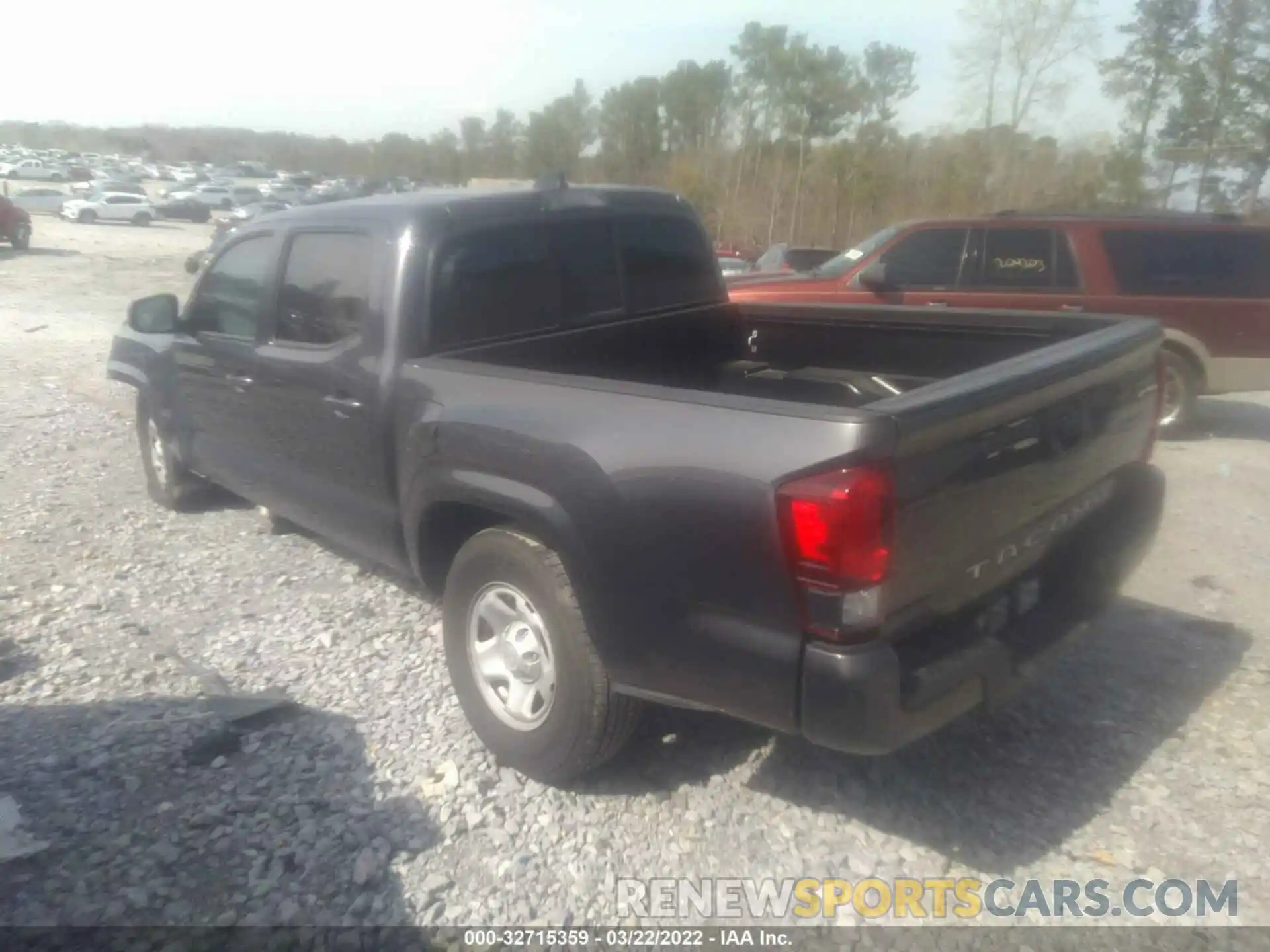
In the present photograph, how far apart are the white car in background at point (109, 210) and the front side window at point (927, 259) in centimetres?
4437

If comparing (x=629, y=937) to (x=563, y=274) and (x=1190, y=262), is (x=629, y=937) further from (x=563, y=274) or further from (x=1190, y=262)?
(x=1190, y=262)

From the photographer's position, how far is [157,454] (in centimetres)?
656

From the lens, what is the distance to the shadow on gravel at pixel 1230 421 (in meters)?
9.09

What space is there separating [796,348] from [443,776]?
2.64 metres

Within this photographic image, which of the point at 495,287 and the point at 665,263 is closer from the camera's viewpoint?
the point at 495,287

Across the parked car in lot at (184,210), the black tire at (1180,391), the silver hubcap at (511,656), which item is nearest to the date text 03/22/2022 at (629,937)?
the silver hubcap at (511,656)

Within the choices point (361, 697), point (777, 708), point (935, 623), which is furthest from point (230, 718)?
point (935, 623)

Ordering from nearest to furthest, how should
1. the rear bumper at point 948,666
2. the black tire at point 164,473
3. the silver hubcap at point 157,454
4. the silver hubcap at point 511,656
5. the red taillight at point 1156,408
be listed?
the rear bumper at point 948,666, the silver hubcap at point 511,656, the red taillight at point 1156,408, the black tire at point 164,473, the silver hubcap at point 157,454

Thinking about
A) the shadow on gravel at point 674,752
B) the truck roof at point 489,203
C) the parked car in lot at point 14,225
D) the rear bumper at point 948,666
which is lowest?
the parked car in lot at point 14,225

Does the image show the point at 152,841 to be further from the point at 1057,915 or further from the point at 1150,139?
the point at 1150,139

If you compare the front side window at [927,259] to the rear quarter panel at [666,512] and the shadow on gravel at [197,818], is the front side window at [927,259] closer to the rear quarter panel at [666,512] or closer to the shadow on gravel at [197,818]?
the rear quarter panel at [666,512]

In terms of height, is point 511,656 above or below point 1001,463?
below

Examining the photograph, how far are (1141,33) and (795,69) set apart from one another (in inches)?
442

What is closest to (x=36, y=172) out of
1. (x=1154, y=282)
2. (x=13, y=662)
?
(x=1154, y=282)
